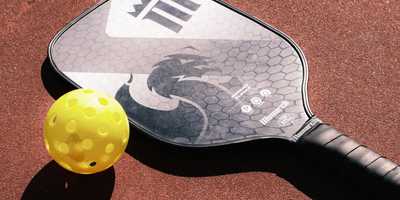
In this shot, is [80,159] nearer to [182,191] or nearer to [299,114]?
[182,191]

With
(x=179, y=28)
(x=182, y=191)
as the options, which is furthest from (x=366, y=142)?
(x=179, y=28)

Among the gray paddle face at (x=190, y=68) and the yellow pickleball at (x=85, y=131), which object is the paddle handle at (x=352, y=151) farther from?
the yellow pickleball at (x=85, y=131)

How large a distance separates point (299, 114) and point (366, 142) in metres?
0.98

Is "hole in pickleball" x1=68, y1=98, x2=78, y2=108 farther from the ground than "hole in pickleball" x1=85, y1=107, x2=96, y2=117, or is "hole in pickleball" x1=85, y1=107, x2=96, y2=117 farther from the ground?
"hole in pickleball" x1=85, y1=107, x2=96, y2=117

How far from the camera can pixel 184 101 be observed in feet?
28.6

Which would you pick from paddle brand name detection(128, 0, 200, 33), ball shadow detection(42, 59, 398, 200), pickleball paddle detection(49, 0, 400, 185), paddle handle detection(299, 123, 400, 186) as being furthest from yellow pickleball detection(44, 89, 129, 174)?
paddle brand name detection(128, 0, 200, 33)

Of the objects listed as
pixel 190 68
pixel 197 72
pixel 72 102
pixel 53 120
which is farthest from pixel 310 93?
pixel 53 120

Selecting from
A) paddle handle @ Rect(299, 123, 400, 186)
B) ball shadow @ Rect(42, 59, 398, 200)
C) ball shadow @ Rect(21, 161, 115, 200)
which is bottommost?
ball shadow @ Rect(21, 161, 115, 200)

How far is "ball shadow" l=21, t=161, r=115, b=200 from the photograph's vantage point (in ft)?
26.3

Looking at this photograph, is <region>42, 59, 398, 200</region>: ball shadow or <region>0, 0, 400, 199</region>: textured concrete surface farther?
<region>0, 0, 400, 199</region>: textured concrete surface

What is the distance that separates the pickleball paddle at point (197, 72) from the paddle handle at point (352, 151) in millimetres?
12

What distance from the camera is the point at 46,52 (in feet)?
31.5

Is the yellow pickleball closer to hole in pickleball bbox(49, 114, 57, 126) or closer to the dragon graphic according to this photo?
hole in pickleball bbox(49, 114, 57, 126)

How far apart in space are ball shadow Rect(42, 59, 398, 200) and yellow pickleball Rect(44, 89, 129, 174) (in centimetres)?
93
